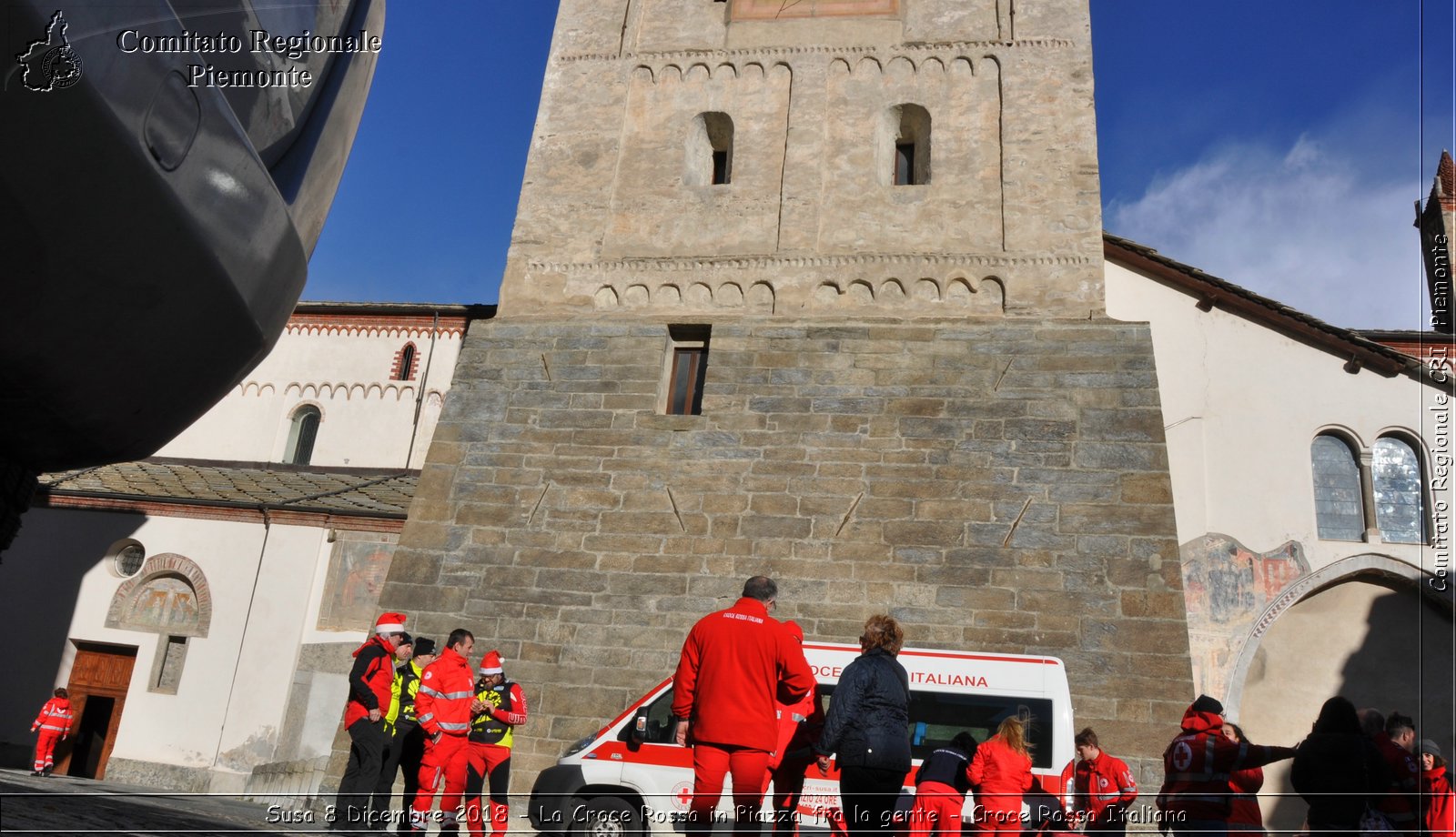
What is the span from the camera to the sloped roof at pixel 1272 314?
1432 centimetres

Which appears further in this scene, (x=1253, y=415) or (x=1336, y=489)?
(x=1253, y=415)

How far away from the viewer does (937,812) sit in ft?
19.6

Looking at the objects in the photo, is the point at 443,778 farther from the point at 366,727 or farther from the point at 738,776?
the point at 738,776

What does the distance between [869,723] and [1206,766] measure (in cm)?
205

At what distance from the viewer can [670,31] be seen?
Answer: 13.3m

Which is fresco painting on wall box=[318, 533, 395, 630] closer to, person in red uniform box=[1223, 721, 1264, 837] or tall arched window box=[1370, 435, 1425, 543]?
person in red uniform box=[1223, 721, 1264, 837]

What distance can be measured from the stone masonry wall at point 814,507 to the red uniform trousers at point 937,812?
3.29m

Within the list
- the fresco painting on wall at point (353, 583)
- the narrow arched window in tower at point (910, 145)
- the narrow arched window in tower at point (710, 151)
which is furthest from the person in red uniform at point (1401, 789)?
the fresco painting on wall at point (353, 583)

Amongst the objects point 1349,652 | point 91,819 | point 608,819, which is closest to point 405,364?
point 608,819

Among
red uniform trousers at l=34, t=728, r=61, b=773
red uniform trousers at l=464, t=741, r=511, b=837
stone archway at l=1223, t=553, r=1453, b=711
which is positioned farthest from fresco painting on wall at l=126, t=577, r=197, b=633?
stone archway at l=1223, t=553, r=1453, b=711

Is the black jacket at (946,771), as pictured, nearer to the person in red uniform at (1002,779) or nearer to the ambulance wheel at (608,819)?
the person in red uniform at (1002,779)

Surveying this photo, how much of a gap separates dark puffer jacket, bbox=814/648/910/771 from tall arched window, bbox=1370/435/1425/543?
39.8 ft

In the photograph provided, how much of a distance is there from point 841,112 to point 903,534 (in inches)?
220

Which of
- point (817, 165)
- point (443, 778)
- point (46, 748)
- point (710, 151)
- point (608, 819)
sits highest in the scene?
point (710, 151)
